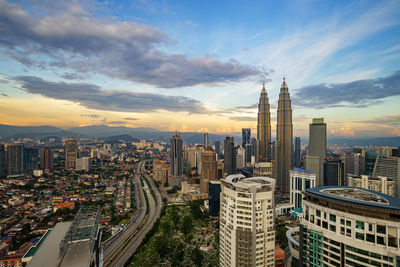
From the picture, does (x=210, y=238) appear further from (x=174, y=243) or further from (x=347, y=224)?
(x=347, y=224)

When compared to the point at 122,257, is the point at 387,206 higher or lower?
higher

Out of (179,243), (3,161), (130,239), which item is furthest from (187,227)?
(3,161)

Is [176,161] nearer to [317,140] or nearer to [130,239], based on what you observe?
[130,239]

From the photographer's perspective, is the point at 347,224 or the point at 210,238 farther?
the point at 210,238

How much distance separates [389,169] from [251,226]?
24011 millimetres

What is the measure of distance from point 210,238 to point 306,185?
11.6 metres

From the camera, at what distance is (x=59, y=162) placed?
158ft

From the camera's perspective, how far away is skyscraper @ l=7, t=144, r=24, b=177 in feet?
113

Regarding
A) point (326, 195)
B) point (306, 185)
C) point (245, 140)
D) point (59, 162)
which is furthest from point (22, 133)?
point (326, 195)

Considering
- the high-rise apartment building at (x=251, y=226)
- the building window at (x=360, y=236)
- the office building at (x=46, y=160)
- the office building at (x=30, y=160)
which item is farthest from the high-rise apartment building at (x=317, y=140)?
the office building at (x=30, y=160)

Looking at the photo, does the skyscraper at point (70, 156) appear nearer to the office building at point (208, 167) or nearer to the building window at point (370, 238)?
the office building at point (208, 167)

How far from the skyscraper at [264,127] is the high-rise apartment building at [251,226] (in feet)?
123

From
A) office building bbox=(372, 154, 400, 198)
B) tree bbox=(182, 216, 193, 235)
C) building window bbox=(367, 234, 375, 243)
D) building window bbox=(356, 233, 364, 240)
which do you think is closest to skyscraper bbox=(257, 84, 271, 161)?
office building bbox=(372, 154, 400, 198)

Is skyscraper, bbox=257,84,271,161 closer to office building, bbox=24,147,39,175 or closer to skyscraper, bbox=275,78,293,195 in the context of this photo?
skyscraper, bbox=275,78,293,195
